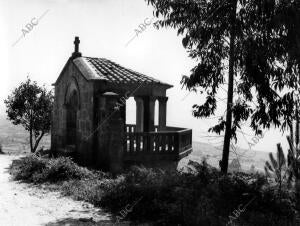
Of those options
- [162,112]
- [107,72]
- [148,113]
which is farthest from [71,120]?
[162,112]

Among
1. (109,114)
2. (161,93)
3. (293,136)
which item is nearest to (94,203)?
(109,114)

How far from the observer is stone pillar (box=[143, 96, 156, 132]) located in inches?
564

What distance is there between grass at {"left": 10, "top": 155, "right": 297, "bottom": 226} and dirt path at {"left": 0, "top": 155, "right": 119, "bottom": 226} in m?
0.41

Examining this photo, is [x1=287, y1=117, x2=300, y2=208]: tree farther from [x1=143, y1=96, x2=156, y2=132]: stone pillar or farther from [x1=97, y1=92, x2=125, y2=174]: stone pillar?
[x1=143, y1=96, x2=156, y2=132]: stone pillar

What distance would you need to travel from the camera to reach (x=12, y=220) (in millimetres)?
7020

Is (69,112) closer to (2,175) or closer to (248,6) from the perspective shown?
(2,175)

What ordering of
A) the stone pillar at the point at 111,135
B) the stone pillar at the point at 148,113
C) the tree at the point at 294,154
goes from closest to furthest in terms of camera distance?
the tree at the point at 294,154 → the stone pillar at the point at 111,135 → the stone pillar at the point at 148,113

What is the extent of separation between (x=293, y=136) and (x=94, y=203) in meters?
5.51

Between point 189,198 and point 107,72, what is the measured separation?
826 cm

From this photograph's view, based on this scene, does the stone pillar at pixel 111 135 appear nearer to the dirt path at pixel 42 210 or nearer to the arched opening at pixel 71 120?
the dirt path at pixel 42 210

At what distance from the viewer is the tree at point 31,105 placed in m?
22.0

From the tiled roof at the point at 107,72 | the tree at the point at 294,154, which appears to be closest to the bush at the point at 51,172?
the tiled roof at the point at 107,72

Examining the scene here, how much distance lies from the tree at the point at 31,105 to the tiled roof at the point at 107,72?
7.73 metres

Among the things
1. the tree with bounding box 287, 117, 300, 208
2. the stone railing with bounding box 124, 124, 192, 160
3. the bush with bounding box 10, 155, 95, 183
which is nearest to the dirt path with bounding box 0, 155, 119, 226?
the bush with bounding box 10, 155, 95, 183
